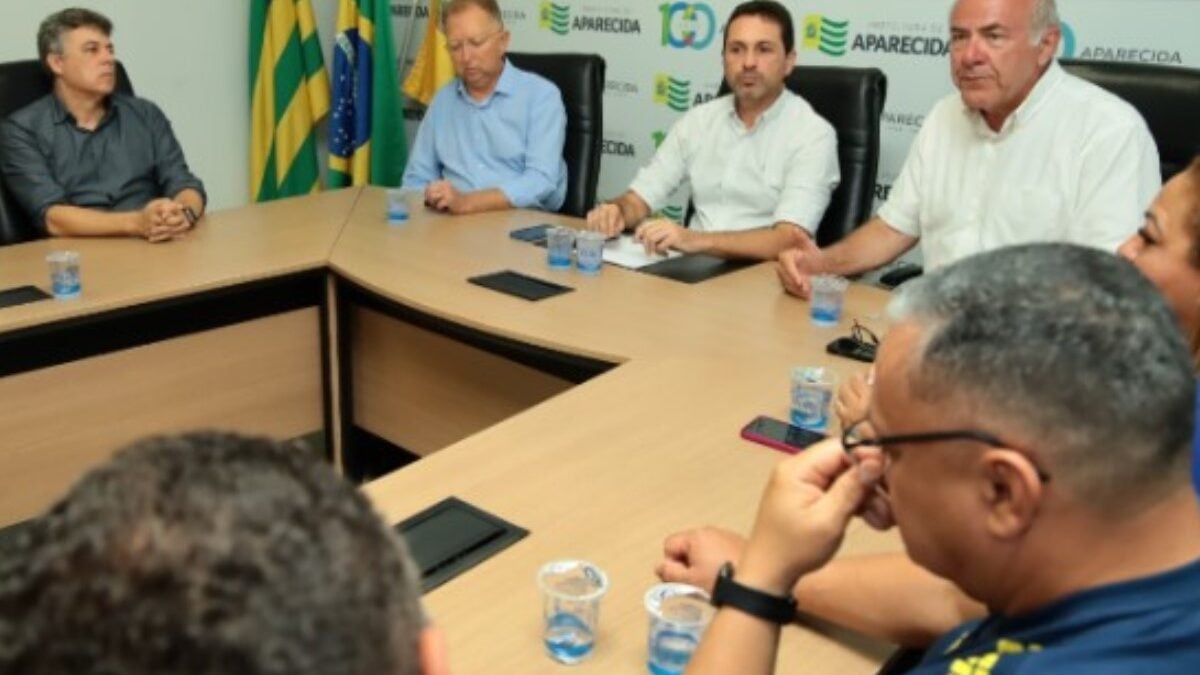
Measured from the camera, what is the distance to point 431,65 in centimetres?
489

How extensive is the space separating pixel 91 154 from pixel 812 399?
101 inches

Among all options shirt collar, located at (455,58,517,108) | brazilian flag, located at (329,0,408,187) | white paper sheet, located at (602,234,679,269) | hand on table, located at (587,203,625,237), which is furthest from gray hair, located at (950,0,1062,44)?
brazilian flag, located at (329,0,408,187)

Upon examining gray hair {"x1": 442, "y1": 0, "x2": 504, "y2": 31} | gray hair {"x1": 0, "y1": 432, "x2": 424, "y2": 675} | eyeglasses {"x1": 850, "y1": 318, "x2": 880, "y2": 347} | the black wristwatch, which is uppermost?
gray hair {"x1": 442, "y1": 0, "x2": 504, "y2": 31}

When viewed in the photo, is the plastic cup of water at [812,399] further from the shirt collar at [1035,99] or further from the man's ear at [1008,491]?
the shirt collar at [1035,99]

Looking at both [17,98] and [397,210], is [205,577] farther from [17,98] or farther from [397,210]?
[17,98]

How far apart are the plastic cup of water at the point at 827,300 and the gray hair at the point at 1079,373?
1455 mm

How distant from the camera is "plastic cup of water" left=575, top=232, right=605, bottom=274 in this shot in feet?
8.77

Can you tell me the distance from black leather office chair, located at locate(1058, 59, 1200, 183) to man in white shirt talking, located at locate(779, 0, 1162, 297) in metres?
Result: 0.09

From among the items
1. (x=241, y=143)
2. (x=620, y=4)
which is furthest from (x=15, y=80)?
(x=620, y=4)

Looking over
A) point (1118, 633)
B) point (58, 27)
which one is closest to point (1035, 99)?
point (1118, 633)

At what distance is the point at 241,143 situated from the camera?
4.99 metres

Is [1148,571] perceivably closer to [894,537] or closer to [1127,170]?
[894,537]

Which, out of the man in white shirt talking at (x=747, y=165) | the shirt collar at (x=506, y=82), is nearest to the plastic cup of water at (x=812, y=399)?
the man in white shirt talking at (x=747, y=165)

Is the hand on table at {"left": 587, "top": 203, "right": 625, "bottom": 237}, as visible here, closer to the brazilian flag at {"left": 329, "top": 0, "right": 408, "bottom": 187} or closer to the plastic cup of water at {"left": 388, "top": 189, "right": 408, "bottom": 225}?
the plastic cup of water at {"left": 388, "top": 189, "right": 408, "bottom": 225}
